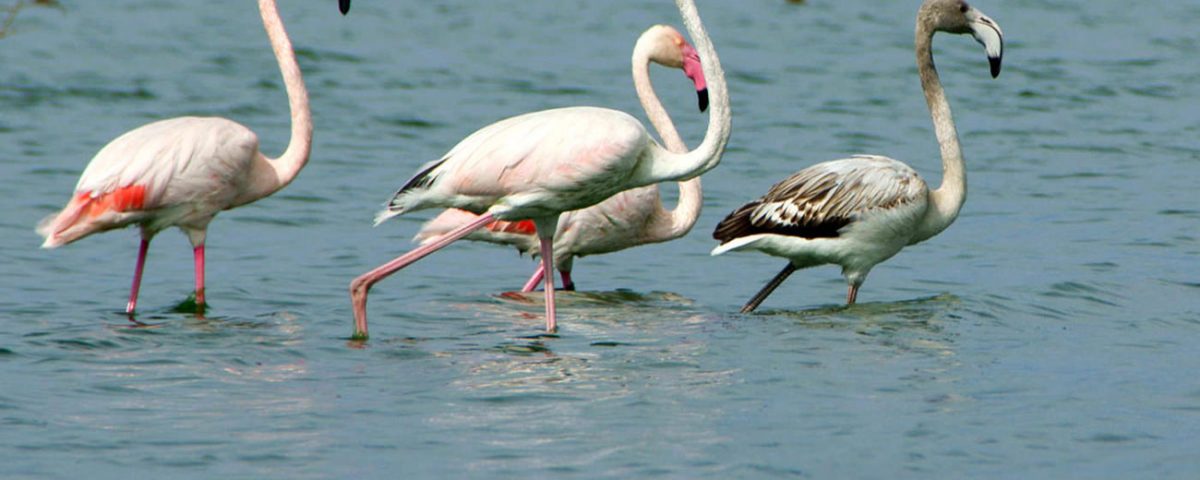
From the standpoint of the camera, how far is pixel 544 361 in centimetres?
725

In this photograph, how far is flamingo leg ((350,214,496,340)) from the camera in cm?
760

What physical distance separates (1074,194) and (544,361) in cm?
671

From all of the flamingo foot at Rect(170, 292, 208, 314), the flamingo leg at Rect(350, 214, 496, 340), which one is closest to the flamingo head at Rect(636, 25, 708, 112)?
the flamingo leg at Rect(350, 214, 496, 340)

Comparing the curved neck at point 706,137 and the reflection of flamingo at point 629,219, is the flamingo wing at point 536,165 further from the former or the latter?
the reflection of flamingo at point 629,219

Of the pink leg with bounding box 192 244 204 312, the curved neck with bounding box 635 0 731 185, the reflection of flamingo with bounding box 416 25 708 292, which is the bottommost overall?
the pink leg with bounding box 192 244 204 312

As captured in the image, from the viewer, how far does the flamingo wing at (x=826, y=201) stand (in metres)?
8.23

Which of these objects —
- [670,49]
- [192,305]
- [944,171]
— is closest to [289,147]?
[192,305]

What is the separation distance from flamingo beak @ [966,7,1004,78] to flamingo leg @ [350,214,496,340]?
2.73 metres

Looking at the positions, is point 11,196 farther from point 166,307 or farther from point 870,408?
point 870,408

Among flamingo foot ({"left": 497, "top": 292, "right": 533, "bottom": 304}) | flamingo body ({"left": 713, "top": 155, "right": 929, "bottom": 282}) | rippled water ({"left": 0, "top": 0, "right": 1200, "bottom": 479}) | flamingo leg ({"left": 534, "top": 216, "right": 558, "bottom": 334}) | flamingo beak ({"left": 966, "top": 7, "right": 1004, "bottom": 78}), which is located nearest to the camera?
rippled water ({"left": 0, "top": 0, "right": 1200, "bottom": 479})

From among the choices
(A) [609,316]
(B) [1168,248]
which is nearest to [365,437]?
(A) [609,316]

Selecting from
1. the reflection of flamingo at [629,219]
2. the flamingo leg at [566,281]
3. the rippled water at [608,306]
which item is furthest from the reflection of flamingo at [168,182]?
the flamingo leg at [566,281]

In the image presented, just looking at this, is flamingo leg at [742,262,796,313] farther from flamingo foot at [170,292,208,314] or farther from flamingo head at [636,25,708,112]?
flamingo foot at [170,292,208,314]

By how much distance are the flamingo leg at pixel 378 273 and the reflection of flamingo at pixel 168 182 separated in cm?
105
